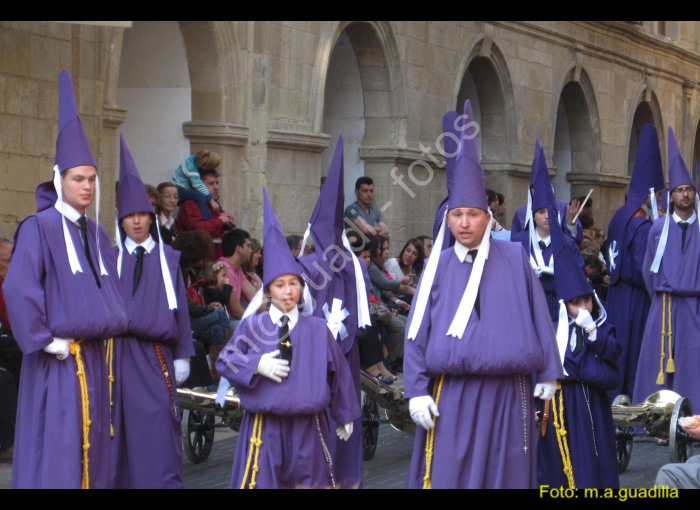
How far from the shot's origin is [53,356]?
630 cm

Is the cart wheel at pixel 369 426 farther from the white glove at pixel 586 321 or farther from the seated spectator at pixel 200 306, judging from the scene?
the white glove at pixel 586 321

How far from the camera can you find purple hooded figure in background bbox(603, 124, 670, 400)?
11.0 meters

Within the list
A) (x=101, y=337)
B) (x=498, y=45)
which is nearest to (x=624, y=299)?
(x=101, y=337)

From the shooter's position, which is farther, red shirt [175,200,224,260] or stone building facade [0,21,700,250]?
red shirt [175,200,224,260]

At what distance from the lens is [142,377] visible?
7.32 meters

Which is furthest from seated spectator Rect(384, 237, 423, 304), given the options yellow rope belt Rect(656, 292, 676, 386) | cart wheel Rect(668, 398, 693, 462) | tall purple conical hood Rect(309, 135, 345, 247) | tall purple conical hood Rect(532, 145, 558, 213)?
cart wheel Rect(668, 398, 693, 462)

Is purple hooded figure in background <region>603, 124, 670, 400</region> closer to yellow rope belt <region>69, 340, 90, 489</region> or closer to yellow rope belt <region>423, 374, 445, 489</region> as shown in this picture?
yellow rope belt <region>423, 374, 445, 489</region>

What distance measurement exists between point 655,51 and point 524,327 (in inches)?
891

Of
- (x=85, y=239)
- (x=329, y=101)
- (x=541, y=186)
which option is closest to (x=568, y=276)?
(x=541, y=186)

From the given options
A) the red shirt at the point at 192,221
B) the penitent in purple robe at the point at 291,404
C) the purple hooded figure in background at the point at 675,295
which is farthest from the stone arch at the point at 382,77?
the penitent in purple robe at the point at 291,404

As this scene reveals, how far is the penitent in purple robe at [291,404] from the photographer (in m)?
6.17

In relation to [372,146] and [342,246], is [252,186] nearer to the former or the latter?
[372,146]

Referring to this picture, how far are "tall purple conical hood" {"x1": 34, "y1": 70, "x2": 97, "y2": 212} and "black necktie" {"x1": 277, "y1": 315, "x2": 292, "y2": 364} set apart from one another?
1282mm
